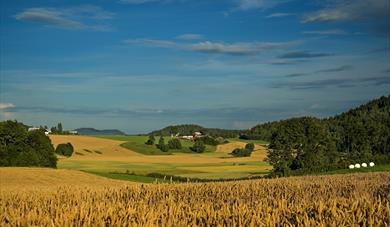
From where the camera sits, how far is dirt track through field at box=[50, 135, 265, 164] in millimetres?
95825

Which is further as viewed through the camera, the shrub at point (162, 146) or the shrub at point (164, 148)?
the shrub at point (162, 146)

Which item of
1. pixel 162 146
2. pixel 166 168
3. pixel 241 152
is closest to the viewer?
pixel 166 168

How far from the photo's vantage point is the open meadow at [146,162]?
7125 centimetres

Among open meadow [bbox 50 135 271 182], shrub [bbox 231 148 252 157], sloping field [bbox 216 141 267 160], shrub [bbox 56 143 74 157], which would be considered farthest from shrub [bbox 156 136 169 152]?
shrub [bbox 56 143 74 157]

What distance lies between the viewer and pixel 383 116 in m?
145

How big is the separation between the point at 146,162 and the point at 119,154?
16762 mm

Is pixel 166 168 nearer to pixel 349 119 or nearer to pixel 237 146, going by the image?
pixel 237 146

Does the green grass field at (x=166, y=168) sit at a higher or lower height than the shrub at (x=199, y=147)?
lower

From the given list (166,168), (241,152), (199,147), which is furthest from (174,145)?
(166,168)

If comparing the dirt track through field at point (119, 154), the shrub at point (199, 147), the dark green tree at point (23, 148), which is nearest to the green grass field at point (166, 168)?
the dirt track through field at point (119, 154)

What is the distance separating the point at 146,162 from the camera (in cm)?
9125

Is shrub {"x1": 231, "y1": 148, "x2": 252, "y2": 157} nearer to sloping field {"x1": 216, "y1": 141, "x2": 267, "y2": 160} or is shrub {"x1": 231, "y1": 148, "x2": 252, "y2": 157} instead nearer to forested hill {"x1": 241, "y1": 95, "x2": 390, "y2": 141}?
sloping field {"x1": 216, "y1": 141, "x2": 267, "y2": 160}

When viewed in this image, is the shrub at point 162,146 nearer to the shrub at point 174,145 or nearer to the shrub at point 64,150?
the shrub at point 174,145

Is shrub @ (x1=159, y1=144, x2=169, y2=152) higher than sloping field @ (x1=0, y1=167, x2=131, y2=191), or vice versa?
shrub @ (x1=159, y1=144, x2=169, y2=152)
